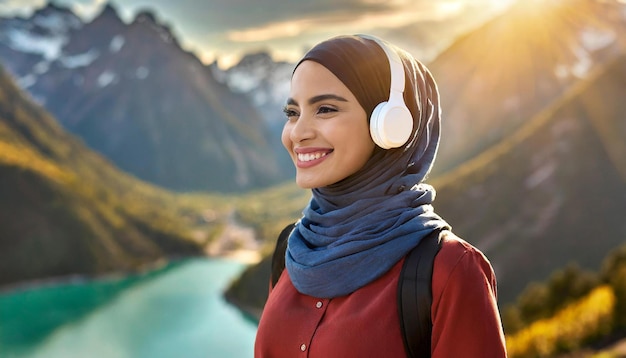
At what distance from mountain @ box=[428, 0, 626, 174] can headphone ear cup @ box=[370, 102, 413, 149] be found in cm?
10253

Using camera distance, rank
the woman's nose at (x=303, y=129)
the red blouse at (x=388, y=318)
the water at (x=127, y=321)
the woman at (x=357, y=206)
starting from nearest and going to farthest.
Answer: the red blouse at (x=388, y=318), the woman at (x=357, y=206), the woman's nose at (x=303, y=129), the water at (x=127, y=321)

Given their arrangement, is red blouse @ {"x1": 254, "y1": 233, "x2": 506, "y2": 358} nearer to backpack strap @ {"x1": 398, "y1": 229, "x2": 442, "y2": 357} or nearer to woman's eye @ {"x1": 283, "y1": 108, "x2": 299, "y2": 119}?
backpack strap @ {"x1": 398, "y1": 229, "x2": 442, "y2": 357}

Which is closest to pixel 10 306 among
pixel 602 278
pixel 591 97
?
pixel 602 278

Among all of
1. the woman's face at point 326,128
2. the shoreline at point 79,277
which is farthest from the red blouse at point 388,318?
the shoreline at point 79,277

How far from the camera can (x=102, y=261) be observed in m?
82.1

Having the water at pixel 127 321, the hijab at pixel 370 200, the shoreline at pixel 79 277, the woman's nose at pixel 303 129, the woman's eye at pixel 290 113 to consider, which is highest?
the shoreline at pixel 79 277

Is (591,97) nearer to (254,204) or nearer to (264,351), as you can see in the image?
(264,351)

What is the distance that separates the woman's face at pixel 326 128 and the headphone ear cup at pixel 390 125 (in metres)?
0.09

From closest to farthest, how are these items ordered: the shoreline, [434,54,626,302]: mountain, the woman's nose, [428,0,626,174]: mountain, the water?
the woman's nose
[434,54,626,302]: mountain
the water
the shoreline
[428,0,626,174]: mountain

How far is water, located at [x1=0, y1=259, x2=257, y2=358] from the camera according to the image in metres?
54.7

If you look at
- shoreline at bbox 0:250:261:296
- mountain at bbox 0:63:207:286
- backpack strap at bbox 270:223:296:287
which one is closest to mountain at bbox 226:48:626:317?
shoreline at bbox 0:250:261:296

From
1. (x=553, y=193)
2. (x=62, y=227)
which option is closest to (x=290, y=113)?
(x=553, y=193)

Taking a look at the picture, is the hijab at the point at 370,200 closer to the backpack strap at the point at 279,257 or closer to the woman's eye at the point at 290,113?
the woman's eye at the point at 290,113

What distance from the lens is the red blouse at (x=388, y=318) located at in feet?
6.33
